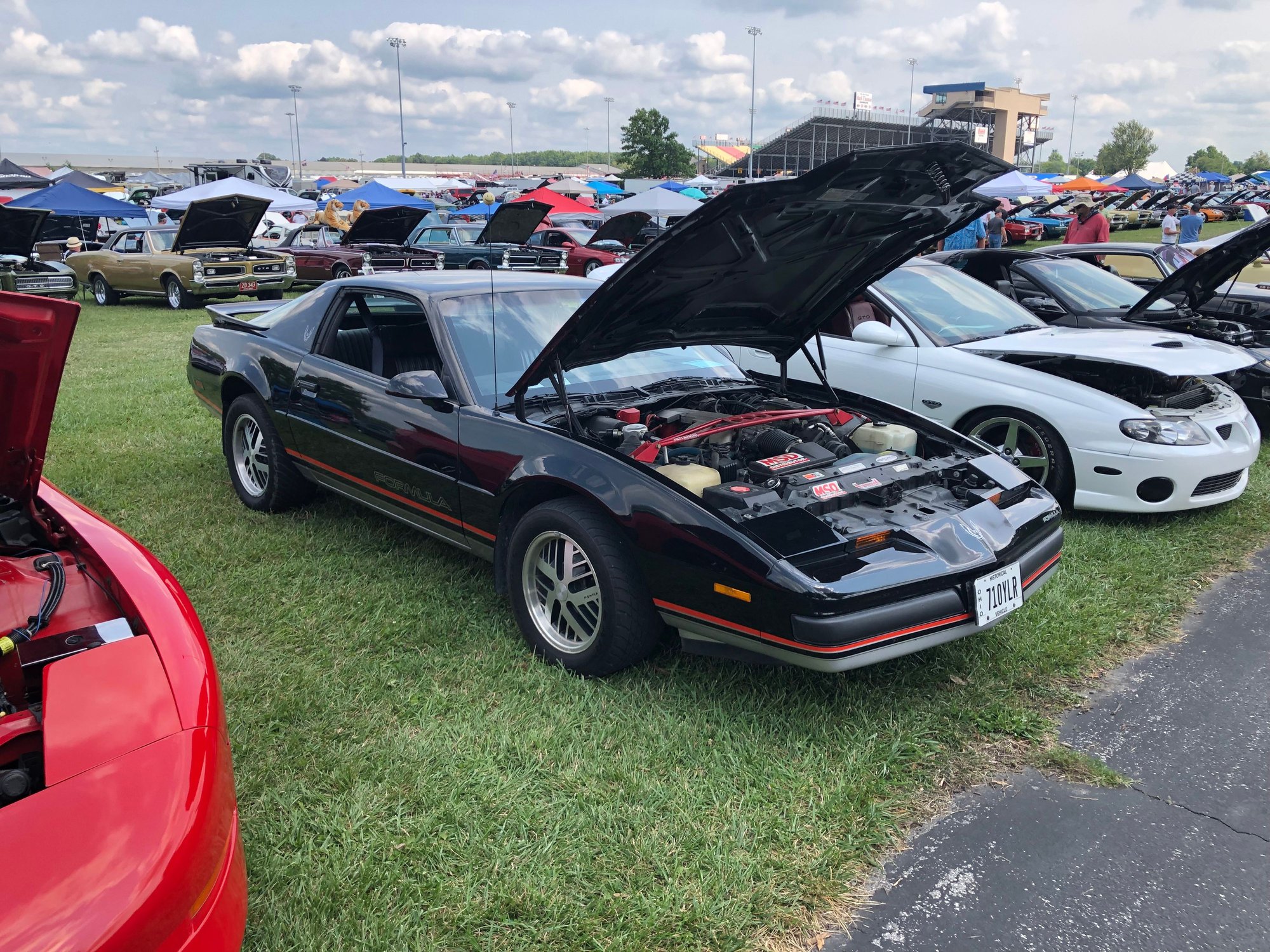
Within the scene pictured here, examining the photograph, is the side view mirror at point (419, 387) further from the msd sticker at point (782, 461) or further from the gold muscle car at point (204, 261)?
the gold muscle car at point (204, 261)

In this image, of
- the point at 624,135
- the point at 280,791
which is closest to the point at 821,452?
the point at 280,791

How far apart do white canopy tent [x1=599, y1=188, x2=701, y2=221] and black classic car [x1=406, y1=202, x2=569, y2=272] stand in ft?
17.4

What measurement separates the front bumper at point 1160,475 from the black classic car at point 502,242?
37.3ft

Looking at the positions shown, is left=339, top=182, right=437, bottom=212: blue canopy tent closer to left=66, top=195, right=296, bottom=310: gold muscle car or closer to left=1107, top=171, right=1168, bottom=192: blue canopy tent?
left=66, top=195, right=296, bottom=310: gold muscle car

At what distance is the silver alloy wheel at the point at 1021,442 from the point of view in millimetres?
4887

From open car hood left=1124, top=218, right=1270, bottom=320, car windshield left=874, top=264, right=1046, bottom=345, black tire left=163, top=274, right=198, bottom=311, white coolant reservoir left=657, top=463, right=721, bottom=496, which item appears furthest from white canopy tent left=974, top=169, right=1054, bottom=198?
white coolant reservoir left=657, top=463, right=721, bottom=496

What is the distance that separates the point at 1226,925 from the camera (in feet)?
7.23

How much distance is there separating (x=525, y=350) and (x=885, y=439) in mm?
1612

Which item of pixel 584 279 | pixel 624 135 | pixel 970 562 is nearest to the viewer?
pixel 970 562

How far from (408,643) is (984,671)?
7.31 feet

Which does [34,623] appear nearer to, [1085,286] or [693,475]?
[693,475]

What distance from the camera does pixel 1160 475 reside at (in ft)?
15.2

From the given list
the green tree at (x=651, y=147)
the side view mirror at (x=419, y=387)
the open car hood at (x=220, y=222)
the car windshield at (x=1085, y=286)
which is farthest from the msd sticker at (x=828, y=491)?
the green tree at (x=651, y=147)

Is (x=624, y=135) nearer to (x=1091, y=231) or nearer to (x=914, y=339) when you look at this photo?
(x=1091, y=231)
